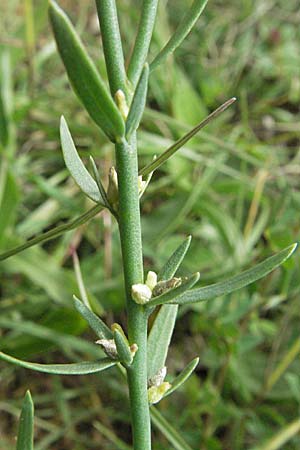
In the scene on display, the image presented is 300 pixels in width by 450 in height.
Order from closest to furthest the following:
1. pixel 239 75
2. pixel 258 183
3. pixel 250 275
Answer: pixel 250 275 → pixel 258 183 → pixel 239 75

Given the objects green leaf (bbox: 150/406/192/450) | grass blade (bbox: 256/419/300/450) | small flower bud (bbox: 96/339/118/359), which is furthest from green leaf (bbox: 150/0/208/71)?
grass blade (bbox: 256/419/300/450)

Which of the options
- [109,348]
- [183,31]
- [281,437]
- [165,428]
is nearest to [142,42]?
[183,31]

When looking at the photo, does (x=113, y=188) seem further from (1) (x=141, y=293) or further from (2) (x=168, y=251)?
(2) (x=168, y=251)

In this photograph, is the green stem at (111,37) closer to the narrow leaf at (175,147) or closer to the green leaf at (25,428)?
the narrow leaf at (175,147)

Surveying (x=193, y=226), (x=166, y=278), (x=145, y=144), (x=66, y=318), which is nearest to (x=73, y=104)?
(x=145, y=144)

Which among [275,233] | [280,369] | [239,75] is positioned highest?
[239,75]

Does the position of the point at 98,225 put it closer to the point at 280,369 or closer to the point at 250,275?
the point at 280,369

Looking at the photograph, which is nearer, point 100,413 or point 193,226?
point 100,413
